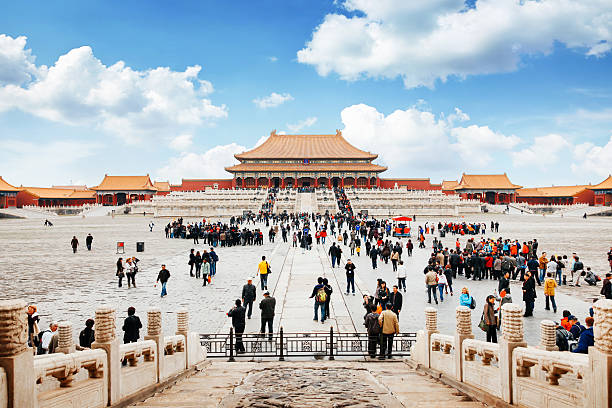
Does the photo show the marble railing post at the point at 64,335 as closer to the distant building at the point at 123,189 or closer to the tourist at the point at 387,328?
the tourist at the point at 387,328

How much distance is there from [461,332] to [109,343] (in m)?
4.54

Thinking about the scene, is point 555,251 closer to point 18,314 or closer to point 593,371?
point 593,371

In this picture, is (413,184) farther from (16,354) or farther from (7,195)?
(16,354)

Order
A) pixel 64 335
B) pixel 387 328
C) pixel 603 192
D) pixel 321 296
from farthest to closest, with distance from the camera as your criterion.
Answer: pixel 603 192, pixel 321 296, pixel 387 328, pixel 64 335

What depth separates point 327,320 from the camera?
9.47 metres

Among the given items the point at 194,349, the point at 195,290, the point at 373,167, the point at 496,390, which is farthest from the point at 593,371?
the point at 373,167

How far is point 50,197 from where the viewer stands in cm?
6769

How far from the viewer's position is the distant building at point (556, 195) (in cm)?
6588

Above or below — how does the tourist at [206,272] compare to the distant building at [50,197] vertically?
below

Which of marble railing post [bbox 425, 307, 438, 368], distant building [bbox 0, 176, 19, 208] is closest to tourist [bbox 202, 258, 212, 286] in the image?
marble railing post [bbox 425, 307, 438, 368]

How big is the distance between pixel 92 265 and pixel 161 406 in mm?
14830

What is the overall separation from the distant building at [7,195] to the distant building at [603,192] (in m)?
89.4

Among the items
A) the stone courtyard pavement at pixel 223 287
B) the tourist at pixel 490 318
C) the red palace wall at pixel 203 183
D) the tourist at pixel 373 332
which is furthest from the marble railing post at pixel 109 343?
the red palace wall at pixel 203 183

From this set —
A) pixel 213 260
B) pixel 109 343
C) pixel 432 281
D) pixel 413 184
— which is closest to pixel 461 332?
pixel 109 343
